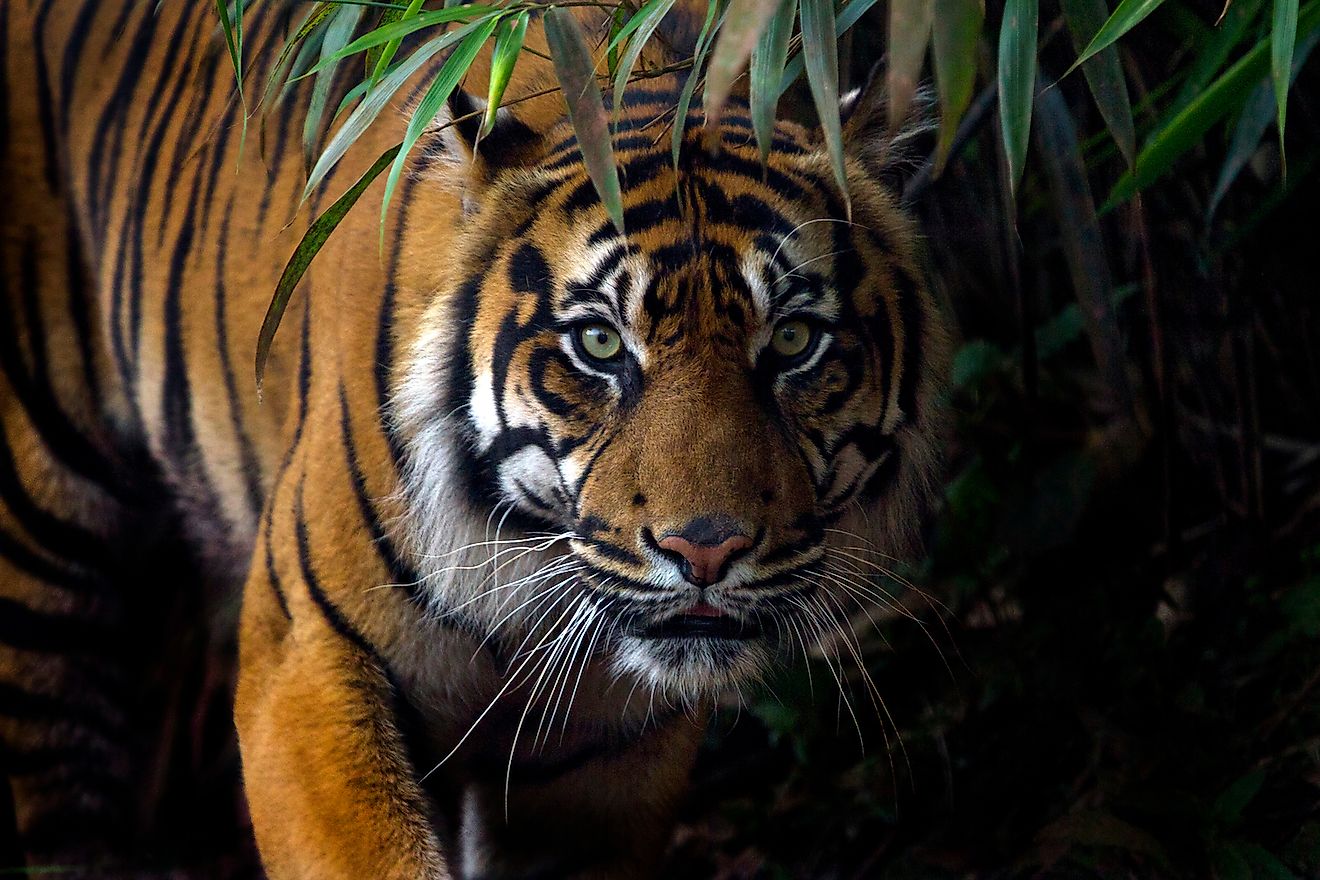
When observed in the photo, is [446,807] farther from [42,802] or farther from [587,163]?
[587,163]

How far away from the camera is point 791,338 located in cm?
159

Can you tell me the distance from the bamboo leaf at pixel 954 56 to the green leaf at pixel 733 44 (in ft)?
0.53

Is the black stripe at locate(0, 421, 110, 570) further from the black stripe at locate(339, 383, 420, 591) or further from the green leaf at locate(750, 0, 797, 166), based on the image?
the green leaf at locate(750, 0, 797, 166)

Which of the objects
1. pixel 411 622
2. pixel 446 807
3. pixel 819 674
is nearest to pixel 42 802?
pixel 446 807

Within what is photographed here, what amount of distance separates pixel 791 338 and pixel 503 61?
0.45 m

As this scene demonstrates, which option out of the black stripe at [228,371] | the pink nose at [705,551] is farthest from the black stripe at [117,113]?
the pink nose at [705,551]

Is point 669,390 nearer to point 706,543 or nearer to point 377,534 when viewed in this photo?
point 706,543

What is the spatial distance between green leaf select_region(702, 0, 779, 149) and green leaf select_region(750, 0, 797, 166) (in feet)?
0.58

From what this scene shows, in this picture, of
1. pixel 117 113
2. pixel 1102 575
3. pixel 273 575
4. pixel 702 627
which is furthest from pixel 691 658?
pixel 117 113

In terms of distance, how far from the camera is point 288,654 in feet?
6.01

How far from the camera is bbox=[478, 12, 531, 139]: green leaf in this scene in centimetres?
137

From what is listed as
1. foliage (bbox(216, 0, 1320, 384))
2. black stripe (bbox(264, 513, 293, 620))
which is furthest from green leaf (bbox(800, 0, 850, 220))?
black stripe (bbox(264, 513, 293, 620))

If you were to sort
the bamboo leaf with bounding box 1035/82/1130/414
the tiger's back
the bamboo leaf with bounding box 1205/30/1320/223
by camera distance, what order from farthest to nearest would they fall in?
the tiger's back < the bamboo leaf with bounding box 1035/82/1130/414 < the bamboo leaf with bounding box 1205/30/1320/223

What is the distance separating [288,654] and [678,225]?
0.77 metres
